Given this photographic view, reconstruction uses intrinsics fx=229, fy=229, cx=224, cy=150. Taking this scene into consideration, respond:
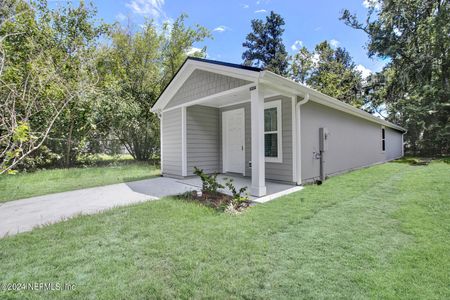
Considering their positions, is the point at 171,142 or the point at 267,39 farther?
the point at 267,39

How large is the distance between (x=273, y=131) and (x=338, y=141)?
3.11m

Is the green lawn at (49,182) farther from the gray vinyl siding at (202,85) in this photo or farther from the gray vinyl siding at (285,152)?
the gray vinyl siding at (285,152)

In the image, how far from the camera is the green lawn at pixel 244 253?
1.99 meters

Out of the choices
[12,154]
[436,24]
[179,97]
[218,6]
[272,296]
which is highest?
[218,6]

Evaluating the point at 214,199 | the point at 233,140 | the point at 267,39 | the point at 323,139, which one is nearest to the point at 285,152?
the point at 323,139

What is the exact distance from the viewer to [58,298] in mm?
1907

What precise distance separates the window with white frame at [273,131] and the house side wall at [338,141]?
0.63 m

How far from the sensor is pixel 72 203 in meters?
4.63

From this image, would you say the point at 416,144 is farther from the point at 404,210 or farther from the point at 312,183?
the point at 404,210

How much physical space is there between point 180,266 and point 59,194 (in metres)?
4.63

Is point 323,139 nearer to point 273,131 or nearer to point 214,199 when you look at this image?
point 273,131

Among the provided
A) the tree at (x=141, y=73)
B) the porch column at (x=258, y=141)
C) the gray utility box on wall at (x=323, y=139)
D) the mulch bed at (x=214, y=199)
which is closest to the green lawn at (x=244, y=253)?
the mulch bed at (x=214, y=199)

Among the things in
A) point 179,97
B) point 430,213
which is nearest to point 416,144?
point 430,213

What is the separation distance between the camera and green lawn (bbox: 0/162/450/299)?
1987 millimetres
